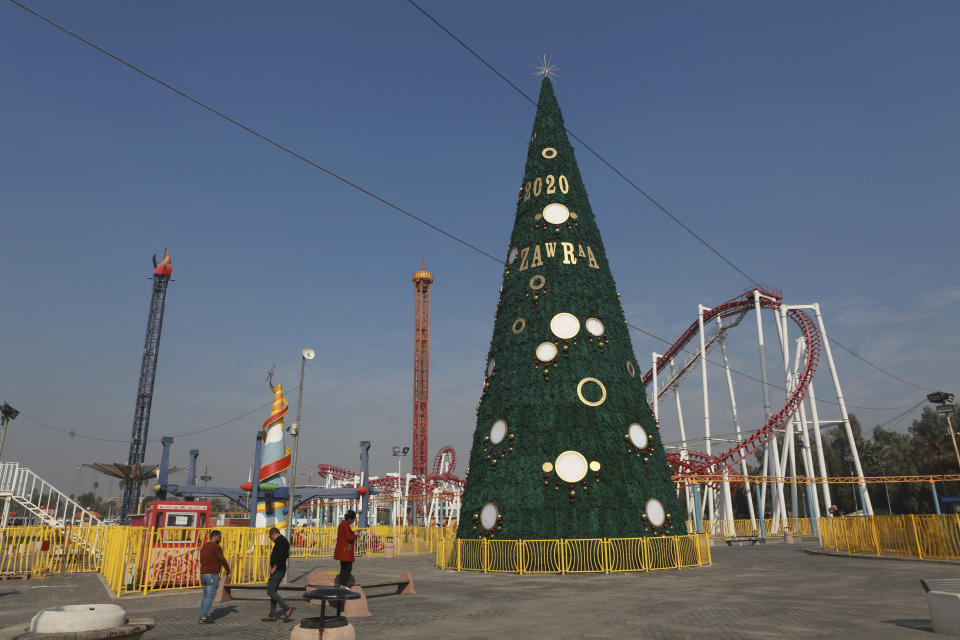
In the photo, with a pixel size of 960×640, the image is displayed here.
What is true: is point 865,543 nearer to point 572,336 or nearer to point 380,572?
point 572,336

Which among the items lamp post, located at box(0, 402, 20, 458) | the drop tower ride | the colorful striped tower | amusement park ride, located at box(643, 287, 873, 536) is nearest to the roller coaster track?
amusement park ride, located at box(643, 287, 873, 536)

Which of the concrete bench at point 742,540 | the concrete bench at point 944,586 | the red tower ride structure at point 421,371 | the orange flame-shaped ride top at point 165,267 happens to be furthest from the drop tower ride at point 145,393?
the concrete bench at point 944,586

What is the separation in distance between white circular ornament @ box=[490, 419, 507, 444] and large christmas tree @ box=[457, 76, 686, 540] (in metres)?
0.03

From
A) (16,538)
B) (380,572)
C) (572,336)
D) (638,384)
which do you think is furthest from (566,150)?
(16,538)

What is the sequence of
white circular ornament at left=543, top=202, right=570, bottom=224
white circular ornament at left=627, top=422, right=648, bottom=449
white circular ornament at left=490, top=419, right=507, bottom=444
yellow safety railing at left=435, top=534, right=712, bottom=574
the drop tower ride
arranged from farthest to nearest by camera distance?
1. the drop tower ride
2. white circular ornament at left=543, top=202, right=570, bottom=224
3. white circular ornament at left=490, top=419, right=507, bottom=444
4. white circular ornament at left=627, top=422, right=648, bottom=449
5. yellow safety railing at left=435, top=534, right=712, bottom=574

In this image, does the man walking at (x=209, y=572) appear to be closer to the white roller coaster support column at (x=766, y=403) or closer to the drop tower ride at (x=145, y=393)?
the white roller coaster support column at (x=766, y=403)

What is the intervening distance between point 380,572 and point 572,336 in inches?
391

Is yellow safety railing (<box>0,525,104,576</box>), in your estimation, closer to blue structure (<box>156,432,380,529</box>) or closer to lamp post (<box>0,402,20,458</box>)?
lamp post (<box>0,402,20,458</box>)

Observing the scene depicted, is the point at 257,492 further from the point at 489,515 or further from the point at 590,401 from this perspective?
the point at 590,401

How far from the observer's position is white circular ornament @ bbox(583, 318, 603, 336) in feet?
58.6

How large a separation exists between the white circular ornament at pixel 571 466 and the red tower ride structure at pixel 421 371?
52.3 meters

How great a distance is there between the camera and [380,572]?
1856cm

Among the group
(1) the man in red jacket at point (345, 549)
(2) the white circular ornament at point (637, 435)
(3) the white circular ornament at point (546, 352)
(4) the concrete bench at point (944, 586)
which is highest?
(3) the white circular ornament at point (546, 352)

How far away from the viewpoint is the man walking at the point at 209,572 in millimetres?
9430
